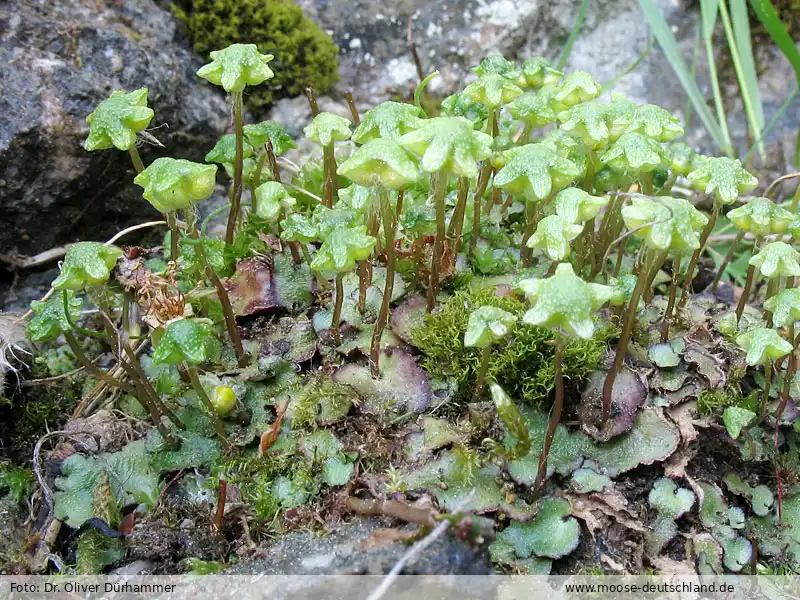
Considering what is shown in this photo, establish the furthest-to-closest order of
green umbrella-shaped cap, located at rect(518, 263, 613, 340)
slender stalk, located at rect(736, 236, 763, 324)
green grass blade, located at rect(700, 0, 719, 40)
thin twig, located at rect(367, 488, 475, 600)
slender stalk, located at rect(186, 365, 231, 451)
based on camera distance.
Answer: green grass blade, located at rect(700, 0, 719, 40)
slender stalk, located at rect(736, 236, 763, 324)
slender stalk, located at rect(186, 365, 231, 451)
green umbrella-shaped cap, located at rect(518, 263, 613, 340)
thin twig, located at rect(367, 488, 475, 600)

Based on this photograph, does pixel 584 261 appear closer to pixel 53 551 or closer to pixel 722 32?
pixel 53 551

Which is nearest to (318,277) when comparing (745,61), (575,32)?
(575,32)

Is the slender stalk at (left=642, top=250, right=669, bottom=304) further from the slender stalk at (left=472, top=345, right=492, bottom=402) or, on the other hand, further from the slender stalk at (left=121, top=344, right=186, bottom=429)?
the slender stalk at (left=121, top=344, right=186, bottom=429)

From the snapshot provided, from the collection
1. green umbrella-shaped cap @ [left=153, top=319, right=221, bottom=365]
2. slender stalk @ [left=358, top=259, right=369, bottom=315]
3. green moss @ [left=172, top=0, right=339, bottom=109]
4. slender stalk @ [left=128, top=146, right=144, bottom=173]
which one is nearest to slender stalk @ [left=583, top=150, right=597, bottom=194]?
slender stalk @ [left=358, top=259, right=369, bottom=315]

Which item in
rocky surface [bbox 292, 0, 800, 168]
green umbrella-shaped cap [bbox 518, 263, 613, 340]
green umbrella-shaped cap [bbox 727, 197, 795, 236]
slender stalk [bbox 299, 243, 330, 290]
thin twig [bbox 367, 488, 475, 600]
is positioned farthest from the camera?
rocky surface [bbox 292, 0, 800, 168]

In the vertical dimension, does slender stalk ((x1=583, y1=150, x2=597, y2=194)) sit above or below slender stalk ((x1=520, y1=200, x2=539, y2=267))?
above

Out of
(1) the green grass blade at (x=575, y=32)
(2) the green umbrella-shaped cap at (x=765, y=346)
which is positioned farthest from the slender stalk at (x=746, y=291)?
(1) the green grass blade at (x=575, y=32)

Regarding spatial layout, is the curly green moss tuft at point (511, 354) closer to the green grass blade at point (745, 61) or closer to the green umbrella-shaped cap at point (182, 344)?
the green umbrella-shaped cap at point (182, 344)

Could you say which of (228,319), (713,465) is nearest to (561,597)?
(713,465)
